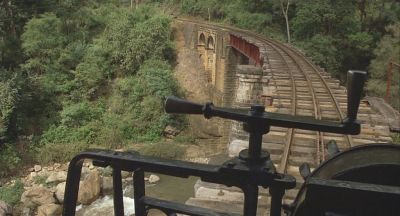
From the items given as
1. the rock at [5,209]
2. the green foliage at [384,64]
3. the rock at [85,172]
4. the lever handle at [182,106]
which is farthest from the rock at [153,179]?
the lever handle at [182,106]

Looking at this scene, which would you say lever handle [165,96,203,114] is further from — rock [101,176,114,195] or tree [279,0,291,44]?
tree [279,0,291,44]

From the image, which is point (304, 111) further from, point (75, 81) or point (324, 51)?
point (324, 51)

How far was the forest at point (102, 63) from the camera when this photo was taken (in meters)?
20.0

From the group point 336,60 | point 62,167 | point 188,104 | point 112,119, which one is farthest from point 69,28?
point 188,104

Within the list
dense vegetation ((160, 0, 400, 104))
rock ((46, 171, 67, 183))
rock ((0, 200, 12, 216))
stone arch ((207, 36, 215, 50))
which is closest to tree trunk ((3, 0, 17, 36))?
rock ((46, 171, 67, 183))

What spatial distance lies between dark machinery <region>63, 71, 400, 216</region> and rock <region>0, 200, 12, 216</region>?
13532 mm

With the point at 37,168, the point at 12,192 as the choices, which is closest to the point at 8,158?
the point at 37,168

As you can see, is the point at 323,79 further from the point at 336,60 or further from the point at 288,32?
the point at 288,32

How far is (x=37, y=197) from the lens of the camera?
591 inches

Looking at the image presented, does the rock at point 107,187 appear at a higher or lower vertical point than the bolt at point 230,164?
lower

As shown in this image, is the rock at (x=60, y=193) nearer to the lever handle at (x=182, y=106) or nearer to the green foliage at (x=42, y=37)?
the green foliage at (x=42, y=37)

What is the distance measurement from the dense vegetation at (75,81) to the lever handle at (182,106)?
58.9 feet

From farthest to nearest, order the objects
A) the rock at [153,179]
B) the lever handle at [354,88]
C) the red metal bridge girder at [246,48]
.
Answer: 1. the red metal bridge girder at [246,48]
2. the rock at [153,179]
3. the lever handle at [354,88]

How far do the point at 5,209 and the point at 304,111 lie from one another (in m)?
10.5
